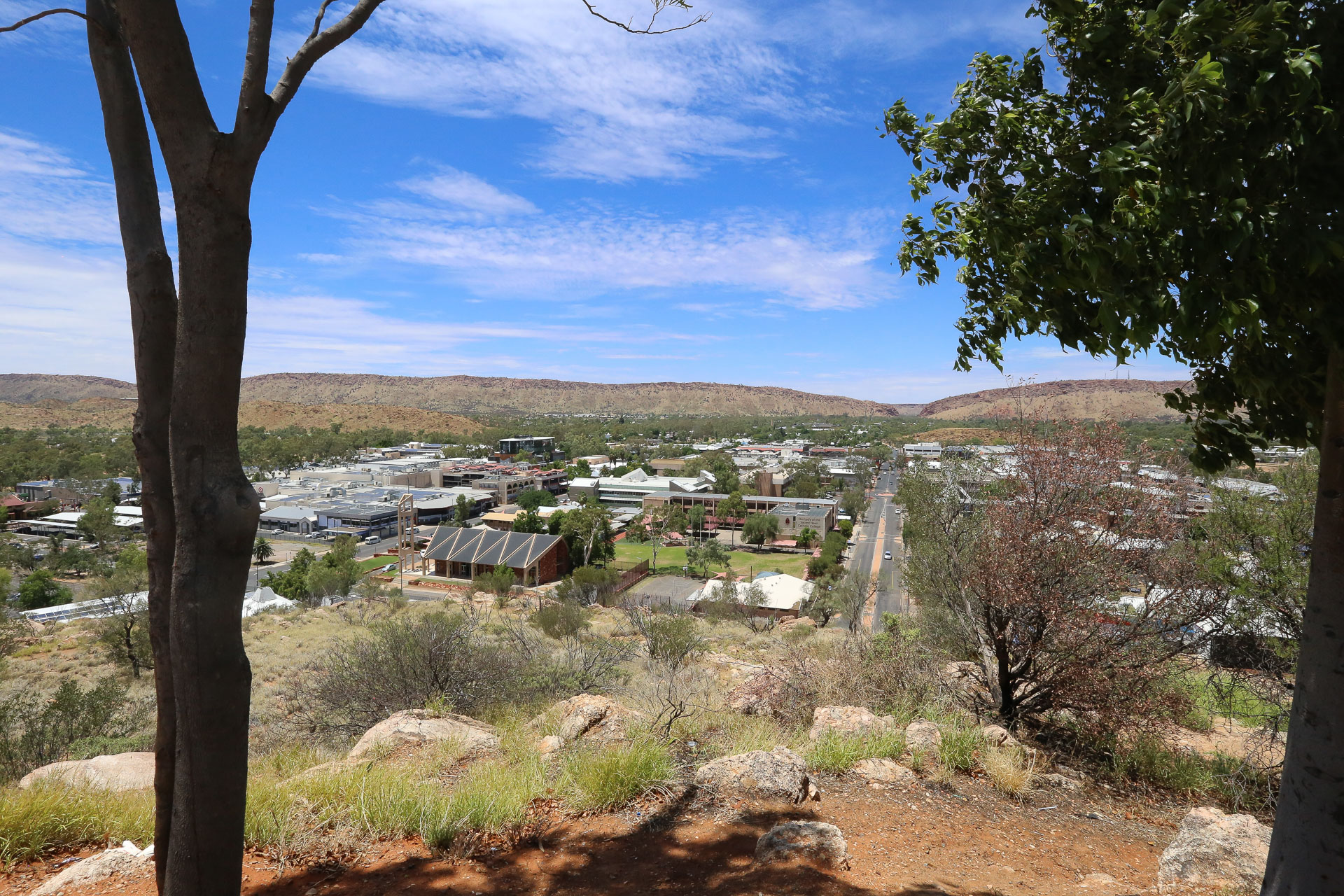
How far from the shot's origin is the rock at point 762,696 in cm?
800

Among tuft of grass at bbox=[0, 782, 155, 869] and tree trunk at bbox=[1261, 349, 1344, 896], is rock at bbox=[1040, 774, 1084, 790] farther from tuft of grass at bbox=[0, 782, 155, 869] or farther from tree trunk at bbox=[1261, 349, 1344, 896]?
tuft of grass at bbox=[0, 782, 155, 869]

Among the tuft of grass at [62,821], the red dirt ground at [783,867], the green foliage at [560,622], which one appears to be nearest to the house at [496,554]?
the green foliage at [560,622]

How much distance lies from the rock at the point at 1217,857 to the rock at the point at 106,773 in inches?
258

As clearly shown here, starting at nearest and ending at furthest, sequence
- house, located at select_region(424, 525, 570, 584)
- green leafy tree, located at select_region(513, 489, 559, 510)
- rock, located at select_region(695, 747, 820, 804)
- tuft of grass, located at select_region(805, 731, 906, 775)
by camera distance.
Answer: rock, located at select_region(695, 747, 820, 804) → tuft of grass, located at select_region(805, 731, 906, 775) → house, located at select_region(424, 525, 570, 584) → green leafy tree, located at select_region(513, 489, 559, 510)

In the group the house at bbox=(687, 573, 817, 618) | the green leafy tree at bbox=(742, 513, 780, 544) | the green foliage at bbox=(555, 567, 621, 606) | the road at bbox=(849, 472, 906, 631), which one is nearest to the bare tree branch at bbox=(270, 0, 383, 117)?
the road at bbox=(849, 472, 906, 631)

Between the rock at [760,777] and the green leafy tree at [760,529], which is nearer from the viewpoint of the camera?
the rock at [760,777]

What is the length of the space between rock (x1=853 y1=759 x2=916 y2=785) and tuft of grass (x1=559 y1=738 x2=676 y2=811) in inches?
62.7

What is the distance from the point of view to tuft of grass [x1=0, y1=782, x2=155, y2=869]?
12.0 ft

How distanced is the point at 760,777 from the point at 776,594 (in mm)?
22137

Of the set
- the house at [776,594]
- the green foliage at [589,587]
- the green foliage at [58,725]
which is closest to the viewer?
the green foliage at [58,725]

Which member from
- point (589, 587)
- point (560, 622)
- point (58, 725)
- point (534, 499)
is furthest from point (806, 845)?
point (534, 499)

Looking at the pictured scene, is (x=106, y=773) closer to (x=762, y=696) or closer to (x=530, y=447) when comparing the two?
(x=762, y=696)

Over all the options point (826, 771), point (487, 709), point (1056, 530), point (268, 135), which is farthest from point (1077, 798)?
point (268, 135)

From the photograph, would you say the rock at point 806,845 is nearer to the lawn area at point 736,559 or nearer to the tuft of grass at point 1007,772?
the tuft of grass at point 1007,772
